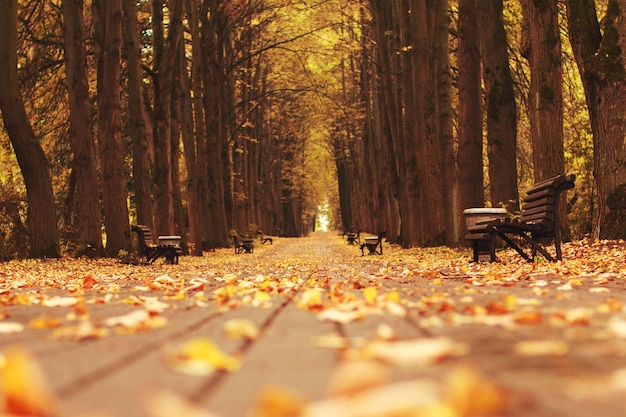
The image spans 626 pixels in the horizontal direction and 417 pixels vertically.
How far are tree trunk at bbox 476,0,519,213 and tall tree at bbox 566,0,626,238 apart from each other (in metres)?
3.61

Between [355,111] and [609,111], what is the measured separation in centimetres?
2384

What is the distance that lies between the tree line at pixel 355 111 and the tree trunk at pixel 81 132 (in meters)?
0.03

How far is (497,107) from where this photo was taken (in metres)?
17.2

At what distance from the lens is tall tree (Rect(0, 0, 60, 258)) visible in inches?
674

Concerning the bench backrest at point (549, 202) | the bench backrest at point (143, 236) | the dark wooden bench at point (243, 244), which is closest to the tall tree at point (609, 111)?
the bench backrest at point (549, 202)

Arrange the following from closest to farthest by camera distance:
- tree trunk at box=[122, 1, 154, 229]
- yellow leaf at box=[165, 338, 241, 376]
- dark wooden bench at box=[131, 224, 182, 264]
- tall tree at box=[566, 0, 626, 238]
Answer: yellow leaf at box=[165, 338, 241, 376] → tall tree at box=[566, 0, 626, 238] → dark wooden bench at box=[131, 224, 182, 264] → tree trunk at box=[122, 1, 154, 229]

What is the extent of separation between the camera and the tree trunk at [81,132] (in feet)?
63.2

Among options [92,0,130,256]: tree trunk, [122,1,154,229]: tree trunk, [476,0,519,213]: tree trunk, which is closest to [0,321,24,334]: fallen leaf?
[476,0,519,213]: tree trunk

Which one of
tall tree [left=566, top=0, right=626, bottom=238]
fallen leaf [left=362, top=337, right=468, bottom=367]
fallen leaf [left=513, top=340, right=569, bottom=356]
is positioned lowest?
fallen leaf [left=513, top=340, right=569, bottom=356]

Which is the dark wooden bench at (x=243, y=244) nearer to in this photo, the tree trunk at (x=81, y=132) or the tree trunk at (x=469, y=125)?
the tree trunk at (x=81, y=132)

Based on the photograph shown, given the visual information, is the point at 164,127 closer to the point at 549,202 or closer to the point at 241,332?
the point at 549,202

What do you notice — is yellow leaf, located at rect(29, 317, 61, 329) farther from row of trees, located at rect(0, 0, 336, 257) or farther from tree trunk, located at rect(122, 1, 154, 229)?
tree trunk, located at rect(122, 1, 154, 229)

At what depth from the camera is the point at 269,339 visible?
11.9 feet

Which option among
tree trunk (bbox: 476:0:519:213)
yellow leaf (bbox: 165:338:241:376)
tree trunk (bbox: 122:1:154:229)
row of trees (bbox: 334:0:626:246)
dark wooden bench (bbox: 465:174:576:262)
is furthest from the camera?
tree trunk (bbox: 122:1:154:229)
